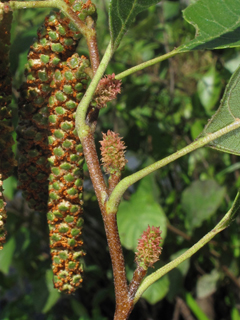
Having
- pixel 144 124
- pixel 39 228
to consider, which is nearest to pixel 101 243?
pixel 39 228

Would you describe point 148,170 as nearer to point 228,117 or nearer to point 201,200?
point 228,117

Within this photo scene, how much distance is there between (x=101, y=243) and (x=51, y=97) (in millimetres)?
1091

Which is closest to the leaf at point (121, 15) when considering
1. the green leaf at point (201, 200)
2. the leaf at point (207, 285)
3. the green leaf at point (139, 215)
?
the green leaf at point (139, 215)

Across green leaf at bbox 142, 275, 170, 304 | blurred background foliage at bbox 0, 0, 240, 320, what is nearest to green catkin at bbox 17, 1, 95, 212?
blurred background foliage at bbox 0, 0, 240, 320

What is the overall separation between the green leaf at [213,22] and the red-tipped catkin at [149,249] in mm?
217

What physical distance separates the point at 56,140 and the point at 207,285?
992 millimetres

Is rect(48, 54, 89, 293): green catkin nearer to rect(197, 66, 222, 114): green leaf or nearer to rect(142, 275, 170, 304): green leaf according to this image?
rect(142, 275, 170, 304): green leaf

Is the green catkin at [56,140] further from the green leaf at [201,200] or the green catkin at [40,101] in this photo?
the green leaf at [201,200]

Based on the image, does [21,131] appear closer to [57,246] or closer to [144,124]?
[57,246]

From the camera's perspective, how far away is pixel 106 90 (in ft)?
1.28

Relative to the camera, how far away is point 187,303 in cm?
125

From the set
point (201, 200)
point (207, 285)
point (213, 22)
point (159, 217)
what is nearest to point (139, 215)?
point (159, 217)

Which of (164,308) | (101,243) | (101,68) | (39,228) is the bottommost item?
(164,308)

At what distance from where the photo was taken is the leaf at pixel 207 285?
4.07 ft
